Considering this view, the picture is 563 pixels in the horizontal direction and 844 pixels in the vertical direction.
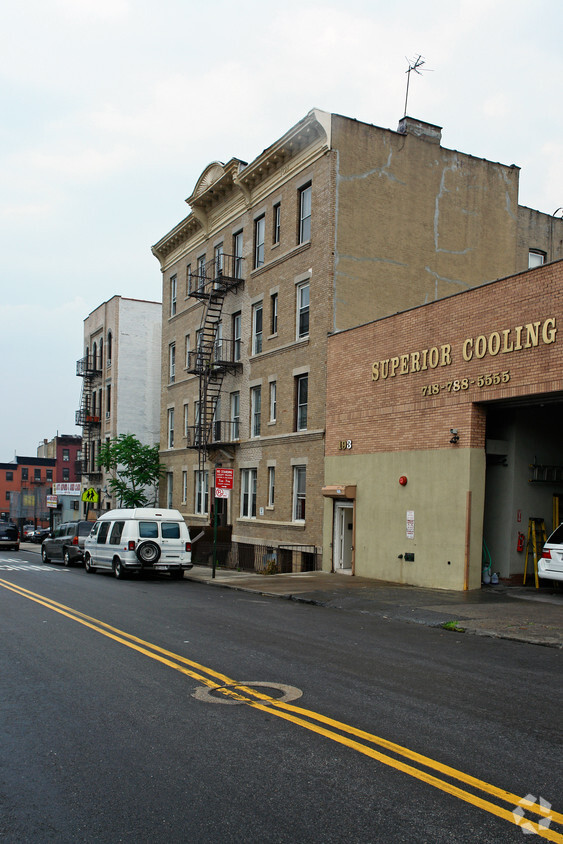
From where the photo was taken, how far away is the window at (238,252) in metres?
32.2

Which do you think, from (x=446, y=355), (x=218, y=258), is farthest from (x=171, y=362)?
(x=446, y=355)

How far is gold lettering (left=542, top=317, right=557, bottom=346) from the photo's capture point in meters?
15.9

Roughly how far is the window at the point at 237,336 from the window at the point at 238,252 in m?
1.82

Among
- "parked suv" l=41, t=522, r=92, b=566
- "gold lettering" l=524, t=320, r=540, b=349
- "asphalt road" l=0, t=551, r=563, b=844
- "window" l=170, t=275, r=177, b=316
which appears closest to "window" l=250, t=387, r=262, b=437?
"parked suv" l=41, t=522, r=92, b=566

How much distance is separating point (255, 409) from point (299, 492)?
503 cm

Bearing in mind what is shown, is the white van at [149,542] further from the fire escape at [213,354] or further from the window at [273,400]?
the fire escape at [213,354]

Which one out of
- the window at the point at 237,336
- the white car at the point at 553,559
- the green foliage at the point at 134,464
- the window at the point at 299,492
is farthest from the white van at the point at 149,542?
the green foliage at the point at 134,464

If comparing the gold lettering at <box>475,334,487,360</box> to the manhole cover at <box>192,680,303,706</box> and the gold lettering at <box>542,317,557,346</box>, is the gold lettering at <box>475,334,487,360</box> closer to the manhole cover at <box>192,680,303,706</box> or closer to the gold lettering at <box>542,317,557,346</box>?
the gold lettering at <box>542,317,557,346</box>

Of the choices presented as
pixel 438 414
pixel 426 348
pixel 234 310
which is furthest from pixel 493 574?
pixel 234 310

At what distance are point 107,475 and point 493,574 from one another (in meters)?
35.7

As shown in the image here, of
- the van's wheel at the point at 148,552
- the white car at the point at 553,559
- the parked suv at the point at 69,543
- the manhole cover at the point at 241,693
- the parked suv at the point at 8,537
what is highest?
the white car at the point at 553,559

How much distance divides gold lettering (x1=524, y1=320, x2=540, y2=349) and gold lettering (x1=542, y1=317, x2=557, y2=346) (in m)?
0.19

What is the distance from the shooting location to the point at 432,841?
414 centimetres

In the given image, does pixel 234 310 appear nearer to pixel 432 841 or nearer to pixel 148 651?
pixel 148 651
